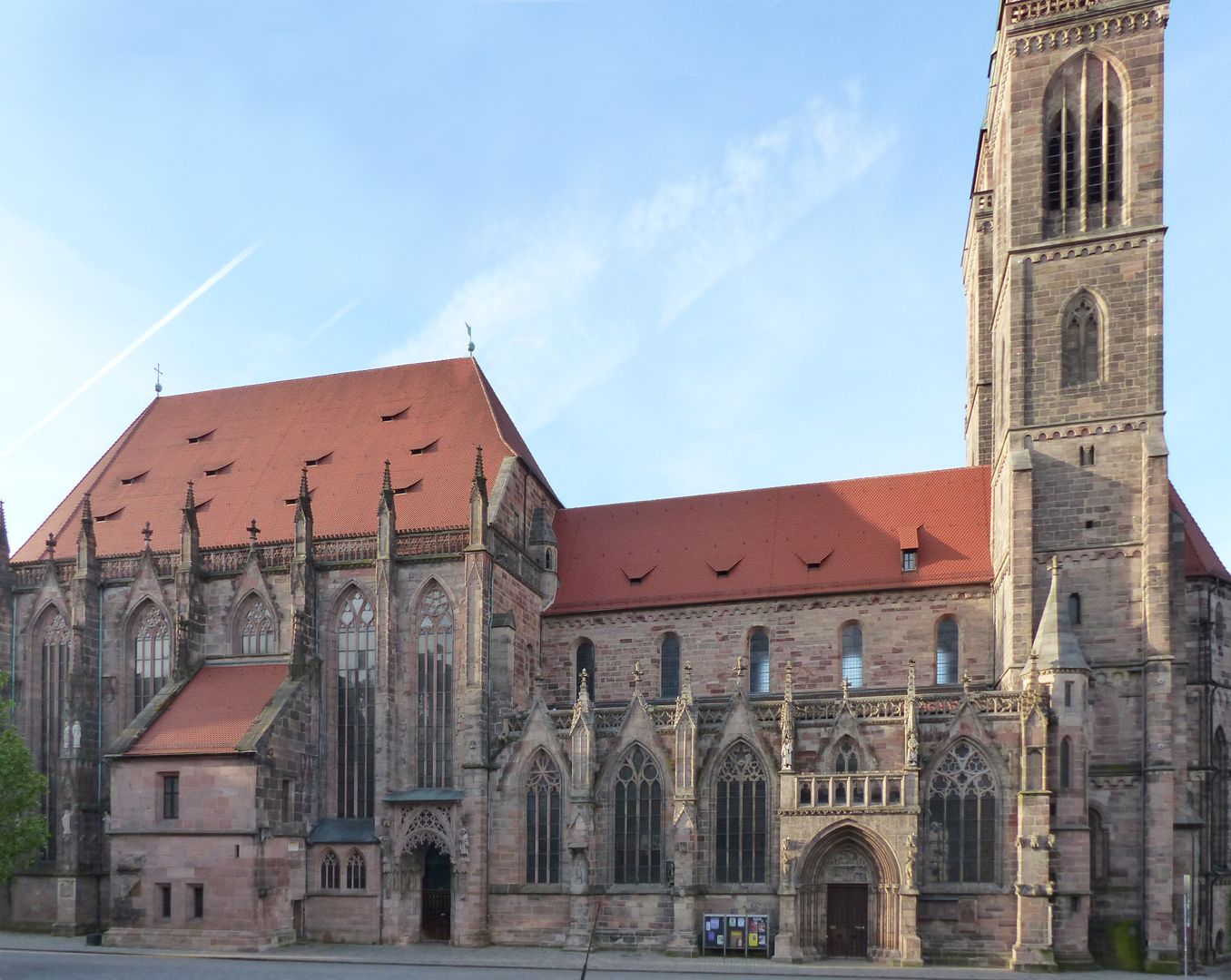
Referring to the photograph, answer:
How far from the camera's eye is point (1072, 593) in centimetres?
3266

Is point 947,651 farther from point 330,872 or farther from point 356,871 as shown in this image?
point 330,872

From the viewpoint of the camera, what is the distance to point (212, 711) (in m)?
35.3

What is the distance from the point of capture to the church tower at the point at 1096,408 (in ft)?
102

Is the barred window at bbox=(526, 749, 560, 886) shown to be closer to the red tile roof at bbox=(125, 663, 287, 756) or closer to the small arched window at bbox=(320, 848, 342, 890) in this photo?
the small arched window at bbox=(320, 848, 342, 890)

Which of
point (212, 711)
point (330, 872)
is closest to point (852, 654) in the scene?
point (330, 872)

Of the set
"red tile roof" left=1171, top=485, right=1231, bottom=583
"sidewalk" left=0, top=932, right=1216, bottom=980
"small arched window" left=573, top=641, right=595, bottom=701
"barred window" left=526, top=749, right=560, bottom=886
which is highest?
"red tile roof" left=1171, top=485, right=1231, bottom=583

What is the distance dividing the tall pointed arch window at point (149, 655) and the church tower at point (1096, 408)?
27284mm

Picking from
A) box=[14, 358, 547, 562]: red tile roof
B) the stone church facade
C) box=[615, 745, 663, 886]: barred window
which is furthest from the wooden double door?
box=[14, 358, 547, 562]: red tile roof

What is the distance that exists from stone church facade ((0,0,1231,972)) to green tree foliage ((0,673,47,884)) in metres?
3.67

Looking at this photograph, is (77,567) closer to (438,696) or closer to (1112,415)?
(438,696)

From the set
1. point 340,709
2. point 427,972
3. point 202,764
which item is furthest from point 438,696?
point 427,972

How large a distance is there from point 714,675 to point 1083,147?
20.0m

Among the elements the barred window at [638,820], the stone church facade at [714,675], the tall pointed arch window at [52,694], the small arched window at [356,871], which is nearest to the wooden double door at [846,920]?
the stone church facade at [714,675]

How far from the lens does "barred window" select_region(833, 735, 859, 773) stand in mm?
31609
